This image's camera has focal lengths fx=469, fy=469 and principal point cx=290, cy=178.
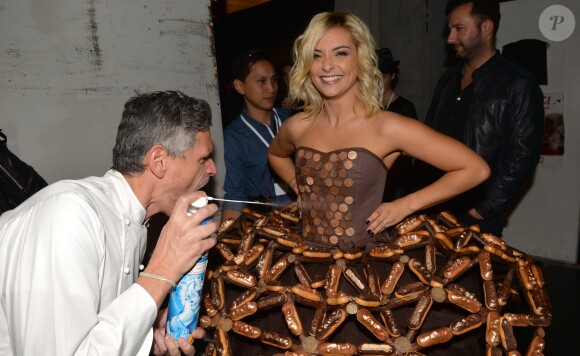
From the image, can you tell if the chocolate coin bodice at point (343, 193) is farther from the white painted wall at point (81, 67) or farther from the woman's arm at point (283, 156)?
the white painted wall at point (81, 67)

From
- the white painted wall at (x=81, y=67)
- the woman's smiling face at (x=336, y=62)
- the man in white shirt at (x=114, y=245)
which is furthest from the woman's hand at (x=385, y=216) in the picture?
the white painted wall at (x=81, y=67)

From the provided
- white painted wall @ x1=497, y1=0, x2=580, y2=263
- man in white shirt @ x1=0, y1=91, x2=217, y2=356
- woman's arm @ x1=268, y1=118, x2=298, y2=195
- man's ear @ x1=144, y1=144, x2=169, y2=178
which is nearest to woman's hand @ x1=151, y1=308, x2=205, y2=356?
man in white shirt @ x1=0, y1=91, x2=217, y2=356

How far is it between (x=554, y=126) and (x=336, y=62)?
3618 mm

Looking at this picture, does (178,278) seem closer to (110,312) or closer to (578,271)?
(110,312)

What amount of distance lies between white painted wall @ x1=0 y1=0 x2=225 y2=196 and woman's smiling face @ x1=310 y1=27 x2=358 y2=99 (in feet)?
5.24

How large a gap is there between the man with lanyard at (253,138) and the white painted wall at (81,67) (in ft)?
1.46

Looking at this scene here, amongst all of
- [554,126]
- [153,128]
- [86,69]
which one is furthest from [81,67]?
[554,126]

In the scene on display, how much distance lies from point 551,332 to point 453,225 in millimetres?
2312

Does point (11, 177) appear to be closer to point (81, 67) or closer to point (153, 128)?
point (81, 67)

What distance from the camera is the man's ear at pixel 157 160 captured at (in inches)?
66.7

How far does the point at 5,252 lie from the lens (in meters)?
1.49

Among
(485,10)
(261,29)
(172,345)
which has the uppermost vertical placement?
(261,29)

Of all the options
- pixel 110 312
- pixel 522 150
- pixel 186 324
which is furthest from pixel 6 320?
pixel 522 150

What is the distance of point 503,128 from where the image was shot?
3.26 metres
